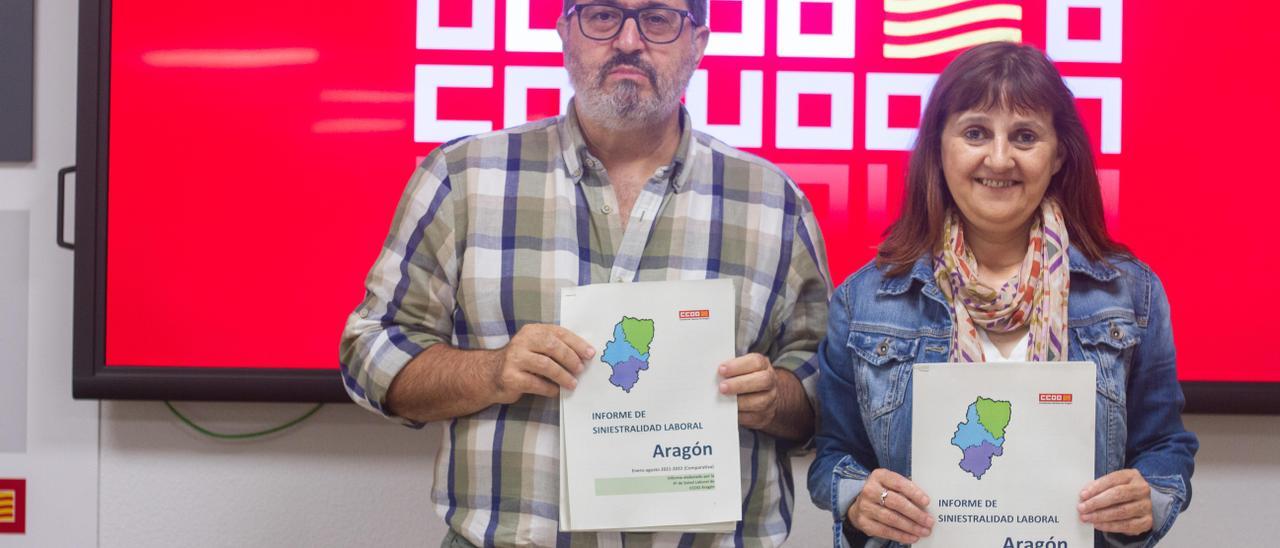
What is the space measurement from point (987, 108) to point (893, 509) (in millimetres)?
667

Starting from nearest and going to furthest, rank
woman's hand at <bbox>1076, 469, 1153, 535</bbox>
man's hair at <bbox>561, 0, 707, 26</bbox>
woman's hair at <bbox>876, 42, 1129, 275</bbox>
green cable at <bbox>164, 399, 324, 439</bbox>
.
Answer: woman's hand at <bbox>1076, 469, 1153, 535</bbox> → woman's hair at <bbox>876, 42, 1129, 275</bbox> → man's hair at <bbox>561, 0, 707, 26</bbox> → green cable at <bbox>164, 399, 324, 439</bbox>

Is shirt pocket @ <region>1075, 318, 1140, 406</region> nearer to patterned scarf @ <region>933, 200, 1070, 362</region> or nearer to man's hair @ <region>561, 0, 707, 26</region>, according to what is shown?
patterned scarf @ <region>933, 200, 1070, 362</region>

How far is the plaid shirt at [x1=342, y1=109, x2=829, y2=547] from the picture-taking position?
5.83 ft

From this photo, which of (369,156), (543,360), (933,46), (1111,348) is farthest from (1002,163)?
(369,156)

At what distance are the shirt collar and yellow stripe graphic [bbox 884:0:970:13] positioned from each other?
0.95m

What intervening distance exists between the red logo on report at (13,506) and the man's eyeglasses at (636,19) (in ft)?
6.63

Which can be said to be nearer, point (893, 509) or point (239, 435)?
point (893, 509)

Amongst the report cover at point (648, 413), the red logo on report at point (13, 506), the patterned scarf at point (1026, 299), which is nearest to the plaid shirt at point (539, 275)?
the report cover at point (648, 413)

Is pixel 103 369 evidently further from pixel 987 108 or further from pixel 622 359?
pixel 987 108

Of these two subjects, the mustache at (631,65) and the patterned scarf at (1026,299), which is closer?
the patterned scarf at (1026,299)

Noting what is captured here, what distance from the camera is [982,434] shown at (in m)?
1.55

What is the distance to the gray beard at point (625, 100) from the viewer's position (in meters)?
1.84

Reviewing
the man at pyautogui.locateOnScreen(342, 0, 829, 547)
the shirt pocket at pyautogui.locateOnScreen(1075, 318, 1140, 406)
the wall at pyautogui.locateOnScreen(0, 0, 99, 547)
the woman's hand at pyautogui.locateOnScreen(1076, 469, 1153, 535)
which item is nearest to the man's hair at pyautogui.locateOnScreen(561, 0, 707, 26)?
the man at pyautogui.locateOnScreen(342, 0, 829, 547)

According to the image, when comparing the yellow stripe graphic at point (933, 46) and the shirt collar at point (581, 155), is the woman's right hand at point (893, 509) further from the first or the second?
the yellow stripe graphic at point (933, 46)
